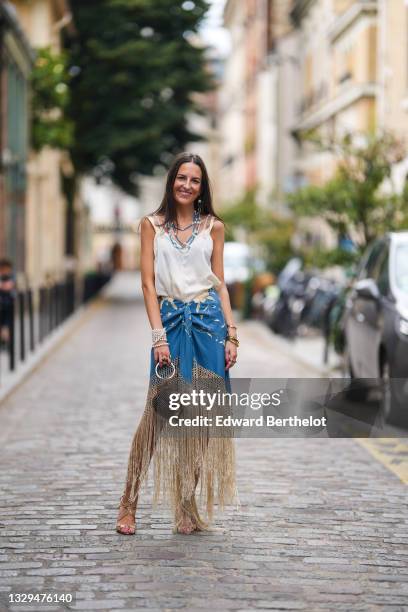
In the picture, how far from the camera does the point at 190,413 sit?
604 centimetres

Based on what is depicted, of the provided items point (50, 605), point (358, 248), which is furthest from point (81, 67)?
point (50, 605)

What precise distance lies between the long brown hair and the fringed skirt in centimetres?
42

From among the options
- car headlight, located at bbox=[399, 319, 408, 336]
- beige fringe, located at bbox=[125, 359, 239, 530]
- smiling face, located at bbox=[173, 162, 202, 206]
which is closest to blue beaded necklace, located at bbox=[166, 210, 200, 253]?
smiling face, located at bbox=[173, 162, 202, 206]

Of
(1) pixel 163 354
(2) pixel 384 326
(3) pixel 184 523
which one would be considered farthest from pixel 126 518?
(2) pixel 384 326

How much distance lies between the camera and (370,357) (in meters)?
11.2

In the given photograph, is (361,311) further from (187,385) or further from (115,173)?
(115,173)

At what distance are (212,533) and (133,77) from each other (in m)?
33.2

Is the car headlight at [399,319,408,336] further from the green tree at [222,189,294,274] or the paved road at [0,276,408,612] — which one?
the green tree at [222,189,294,274]

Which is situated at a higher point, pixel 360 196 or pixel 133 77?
pixel 133 77

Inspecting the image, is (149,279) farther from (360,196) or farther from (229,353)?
(360,196)

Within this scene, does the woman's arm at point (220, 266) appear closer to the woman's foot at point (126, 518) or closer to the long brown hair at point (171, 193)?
the long brown hair at point (171, 193)

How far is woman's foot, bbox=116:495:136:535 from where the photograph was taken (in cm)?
624

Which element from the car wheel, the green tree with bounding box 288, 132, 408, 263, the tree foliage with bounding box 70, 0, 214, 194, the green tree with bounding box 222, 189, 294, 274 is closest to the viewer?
the car wheel

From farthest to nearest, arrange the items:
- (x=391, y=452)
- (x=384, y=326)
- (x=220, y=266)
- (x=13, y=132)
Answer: (x=13, y=132), (x=384, y=326), (x=391, y=452), (x=220, y=266)
